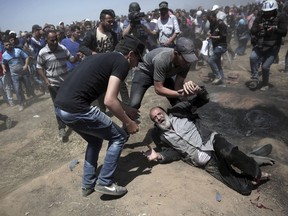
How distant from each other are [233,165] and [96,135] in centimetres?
186

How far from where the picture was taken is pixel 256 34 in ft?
24.6

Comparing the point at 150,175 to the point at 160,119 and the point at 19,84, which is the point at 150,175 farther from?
the point at 19,84

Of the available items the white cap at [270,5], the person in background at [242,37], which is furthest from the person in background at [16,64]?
the person in background at [242,37]

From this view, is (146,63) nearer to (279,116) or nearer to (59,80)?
(59,80)

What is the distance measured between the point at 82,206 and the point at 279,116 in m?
4.40

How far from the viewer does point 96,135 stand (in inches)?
133

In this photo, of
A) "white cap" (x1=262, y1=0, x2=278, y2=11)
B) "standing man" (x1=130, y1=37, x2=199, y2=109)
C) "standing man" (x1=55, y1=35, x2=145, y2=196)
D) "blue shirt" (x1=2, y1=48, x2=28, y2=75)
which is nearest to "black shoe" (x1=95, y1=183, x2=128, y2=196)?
"standing man" (x1=55, y1=35, x2=145, y2=196)

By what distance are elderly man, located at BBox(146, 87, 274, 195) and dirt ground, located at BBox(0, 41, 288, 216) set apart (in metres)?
0.13

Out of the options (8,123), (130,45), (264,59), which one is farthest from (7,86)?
(264,59)

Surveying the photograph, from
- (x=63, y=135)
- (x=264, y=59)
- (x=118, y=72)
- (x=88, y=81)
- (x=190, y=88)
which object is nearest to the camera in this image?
(x=118, y=72)

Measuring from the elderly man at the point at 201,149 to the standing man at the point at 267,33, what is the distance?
3948mm

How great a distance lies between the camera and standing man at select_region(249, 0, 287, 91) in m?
7.13

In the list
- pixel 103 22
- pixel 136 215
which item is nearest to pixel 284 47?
pixel 103 22

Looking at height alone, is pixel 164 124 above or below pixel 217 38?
below
